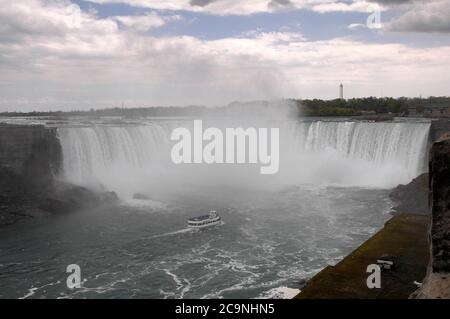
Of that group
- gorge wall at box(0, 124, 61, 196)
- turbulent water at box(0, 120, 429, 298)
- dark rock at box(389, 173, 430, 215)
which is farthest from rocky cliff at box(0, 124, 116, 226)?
dark rock at box(389, 173, 430, 215)

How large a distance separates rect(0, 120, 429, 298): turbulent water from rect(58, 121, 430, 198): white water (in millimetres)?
109

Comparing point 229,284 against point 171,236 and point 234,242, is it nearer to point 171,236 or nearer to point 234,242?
point 234,242

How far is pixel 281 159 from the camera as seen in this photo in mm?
50969

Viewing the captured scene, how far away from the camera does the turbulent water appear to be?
19.2m

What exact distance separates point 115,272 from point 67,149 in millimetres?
20948

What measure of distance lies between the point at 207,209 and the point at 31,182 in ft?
42.5

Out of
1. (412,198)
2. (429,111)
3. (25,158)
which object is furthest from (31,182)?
(429,111)

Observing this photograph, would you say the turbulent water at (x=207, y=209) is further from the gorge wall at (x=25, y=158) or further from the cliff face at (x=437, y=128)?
the gorge wall at (x=25, y=158)

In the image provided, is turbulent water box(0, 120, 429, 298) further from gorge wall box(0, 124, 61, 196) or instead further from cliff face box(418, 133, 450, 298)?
cliff face box(418, 133, 450, 298)

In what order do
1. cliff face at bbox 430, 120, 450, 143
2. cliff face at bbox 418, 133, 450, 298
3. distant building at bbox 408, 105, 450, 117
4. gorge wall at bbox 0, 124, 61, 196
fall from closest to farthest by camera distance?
cliff face at bbox 418, 133, 450, 298 → gorge wall at bbox 0, 124, 61, 196 → cliff face at bbox 430, 120, 450, 143 → distant building at bbox 408, 105, 450, 117

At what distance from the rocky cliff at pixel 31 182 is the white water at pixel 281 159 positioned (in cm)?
242

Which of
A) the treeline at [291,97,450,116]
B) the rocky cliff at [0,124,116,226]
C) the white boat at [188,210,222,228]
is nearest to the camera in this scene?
the white boat at [188,210,222,228]

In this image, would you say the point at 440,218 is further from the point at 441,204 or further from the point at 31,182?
the point at 31,182
